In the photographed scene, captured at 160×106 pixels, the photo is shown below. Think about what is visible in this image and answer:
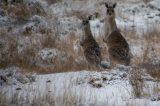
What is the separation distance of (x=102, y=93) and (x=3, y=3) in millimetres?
9720

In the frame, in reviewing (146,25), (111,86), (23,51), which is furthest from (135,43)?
(111,86)

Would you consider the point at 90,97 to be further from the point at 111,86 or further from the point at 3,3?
the point at 3,3

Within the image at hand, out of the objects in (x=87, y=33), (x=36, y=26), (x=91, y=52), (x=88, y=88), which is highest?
(x=36, y=26)

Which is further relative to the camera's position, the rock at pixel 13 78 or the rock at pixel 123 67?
the rock at pixel 123 67

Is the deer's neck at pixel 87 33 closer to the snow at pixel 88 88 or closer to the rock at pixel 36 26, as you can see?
the rock at pixel 36 26

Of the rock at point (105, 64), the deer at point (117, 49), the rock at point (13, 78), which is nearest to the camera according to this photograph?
the rock at point (13, 78)

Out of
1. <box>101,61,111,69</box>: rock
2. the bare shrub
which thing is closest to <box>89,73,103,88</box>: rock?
the bare shrub

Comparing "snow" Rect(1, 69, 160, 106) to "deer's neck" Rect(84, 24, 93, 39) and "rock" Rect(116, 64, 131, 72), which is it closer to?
Result: "rock" Rect(116, 64, 131, 72)

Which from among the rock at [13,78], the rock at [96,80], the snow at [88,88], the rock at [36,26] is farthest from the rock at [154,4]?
the rock at [96,80]

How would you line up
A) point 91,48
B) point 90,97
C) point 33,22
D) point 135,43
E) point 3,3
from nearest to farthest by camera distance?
point 90,97 < point 91,48 < point 135,43 < point 33,22 < point 3,3

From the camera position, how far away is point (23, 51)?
39.9 feet

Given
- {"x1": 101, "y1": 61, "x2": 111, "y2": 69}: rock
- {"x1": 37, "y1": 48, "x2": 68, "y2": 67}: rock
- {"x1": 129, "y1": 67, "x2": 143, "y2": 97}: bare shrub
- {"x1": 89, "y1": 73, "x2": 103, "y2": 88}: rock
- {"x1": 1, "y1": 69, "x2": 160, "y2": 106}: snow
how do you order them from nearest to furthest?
{"x1": 1, "y1": 69, "x2": 160, "y2": 106}: snow < {"x1": 129, "y1": 67, "x2": 143, "y2": 97}: bare shrub < {"x1": 89, "y1": 73, "x2": 103, "y2": 88}: rock < {"x1": 101, "y1": 61, "x2": 111, "y2": 69}: rock < {"x1": 37, "y1": 48, "x2": 68, "y2": 67}: rock

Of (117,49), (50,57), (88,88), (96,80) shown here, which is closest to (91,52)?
(117,49)

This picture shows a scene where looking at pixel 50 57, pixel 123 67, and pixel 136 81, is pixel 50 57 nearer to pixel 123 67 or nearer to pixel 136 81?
pixel 123 67
